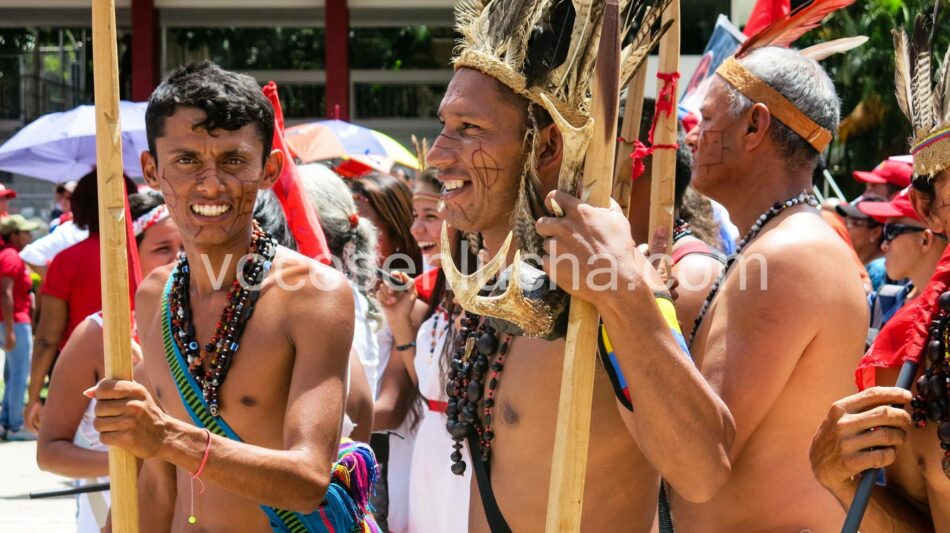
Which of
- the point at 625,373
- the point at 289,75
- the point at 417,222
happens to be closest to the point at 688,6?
the point at 289,75

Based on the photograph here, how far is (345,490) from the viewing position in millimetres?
3197

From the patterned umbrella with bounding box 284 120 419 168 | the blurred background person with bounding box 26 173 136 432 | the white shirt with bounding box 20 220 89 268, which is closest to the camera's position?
the blurred background person with bounding box 26 173 136 432

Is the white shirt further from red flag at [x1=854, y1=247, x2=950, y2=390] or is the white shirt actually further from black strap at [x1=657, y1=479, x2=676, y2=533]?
red flag at [x1=854, y1=247, x2=950, y2=390]

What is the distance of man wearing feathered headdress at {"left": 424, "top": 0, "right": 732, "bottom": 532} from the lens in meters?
2.12

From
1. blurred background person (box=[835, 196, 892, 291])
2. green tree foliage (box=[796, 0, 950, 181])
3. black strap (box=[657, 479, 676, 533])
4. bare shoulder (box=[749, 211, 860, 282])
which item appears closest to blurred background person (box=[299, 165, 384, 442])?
black strap (box=[657, 479, 676, 533])

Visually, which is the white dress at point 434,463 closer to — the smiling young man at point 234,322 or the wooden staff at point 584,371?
the smiling young man at point 234,322

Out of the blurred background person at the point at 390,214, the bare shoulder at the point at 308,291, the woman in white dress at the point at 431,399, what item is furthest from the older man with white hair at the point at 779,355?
→ the blurred background person at the point at 390,214

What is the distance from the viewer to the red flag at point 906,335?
7.44 ft

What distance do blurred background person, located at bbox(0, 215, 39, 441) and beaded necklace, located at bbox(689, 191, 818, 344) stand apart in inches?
357

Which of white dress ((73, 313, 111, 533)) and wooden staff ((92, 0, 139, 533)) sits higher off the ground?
wooden staff ((92, 0, 139, 533))

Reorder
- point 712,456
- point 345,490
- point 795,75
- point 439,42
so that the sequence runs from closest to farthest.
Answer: point 712,456
point 795,75
point 345,490
point 439,42

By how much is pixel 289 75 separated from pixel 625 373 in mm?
Result: 17403

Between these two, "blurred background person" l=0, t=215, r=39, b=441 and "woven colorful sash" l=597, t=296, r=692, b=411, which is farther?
"blurred background person" l=0, t=215, r=39, b=441

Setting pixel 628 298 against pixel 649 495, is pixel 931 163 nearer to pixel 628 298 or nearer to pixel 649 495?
pixel 628 298
